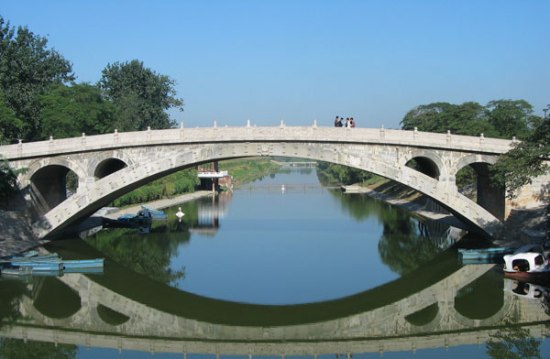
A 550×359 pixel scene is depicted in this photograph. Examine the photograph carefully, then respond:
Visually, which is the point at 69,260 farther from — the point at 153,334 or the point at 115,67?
the point at 115,67

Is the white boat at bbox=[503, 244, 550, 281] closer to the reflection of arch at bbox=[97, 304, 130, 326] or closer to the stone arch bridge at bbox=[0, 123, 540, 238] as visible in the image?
the stone arch bridge at bbox=[0, 123, 540, 238]

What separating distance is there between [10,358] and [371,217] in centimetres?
2929

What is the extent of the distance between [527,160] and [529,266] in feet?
13.6

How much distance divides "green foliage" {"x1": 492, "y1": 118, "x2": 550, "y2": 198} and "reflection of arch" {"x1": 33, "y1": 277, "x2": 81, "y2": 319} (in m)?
16.1

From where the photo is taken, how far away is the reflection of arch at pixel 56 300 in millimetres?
20344

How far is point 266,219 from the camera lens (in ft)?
137

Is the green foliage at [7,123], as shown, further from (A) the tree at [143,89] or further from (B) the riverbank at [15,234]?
(A) the tree at [143,89]

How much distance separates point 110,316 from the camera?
2033 cm

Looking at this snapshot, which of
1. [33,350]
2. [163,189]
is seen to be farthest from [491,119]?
[33,350]

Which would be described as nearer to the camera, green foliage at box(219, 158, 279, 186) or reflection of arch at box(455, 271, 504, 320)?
reflection of arch at box(455, 271, 504, 320)

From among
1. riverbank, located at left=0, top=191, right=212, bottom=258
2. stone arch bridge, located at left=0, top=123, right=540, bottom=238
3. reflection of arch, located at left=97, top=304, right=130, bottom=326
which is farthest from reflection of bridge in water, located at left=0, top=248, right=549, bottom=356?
stone arch bridge, located at left=0, top=123, right=540, bottom=238

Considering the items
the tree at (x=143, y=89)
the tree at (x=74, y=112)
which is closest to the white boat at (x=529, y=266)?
the tree at (x=74, y=112)

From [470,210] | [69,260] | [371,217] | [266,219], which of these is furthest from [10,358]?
[371,217]

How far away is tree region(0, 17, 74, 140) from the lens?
42938 mm
